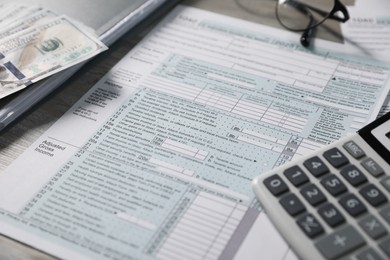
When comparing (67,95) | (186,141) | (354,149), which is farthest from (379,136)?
(67,95)

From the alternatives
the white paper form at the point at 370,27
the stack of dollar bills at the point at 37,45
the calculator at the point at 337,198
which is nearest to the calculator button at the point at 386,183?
the calculator at the point at 337,198

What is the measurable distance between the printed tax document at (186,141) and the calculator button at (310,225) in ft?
0.08

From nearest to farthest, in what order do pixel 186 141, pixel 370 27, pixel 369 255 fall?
pixel 369 255, pixel 186 141, pixel 370 27

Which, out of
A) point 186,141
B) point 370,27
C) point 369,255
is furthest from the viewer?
point 370,27

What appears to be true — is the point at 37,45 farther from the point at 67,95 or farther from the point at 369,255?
the point at 369,255

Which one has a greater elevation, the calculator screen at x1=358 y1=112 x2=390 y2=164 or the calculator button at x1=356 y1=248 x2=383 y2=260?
the calculator screen at x1=358 y1=112 x2=390 y2=164

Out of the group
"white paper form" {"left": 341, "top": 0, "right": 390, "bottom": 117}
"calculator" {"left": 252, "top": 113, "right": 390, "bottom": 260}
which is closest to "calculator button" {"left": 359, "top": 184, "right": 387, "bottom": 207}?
"calculator" {"left": 252, "top": 113, "right": 390, "bottom": 260}

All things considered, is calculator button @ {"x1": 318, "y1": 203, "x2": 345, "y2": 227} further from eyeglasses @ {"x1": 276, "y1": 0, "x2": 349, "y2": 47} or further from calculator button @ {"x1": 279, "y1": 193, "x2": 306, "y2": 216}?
eyeglasses @ {"x1": 276, "y1": 0, "x2": 349, "y2": 47}

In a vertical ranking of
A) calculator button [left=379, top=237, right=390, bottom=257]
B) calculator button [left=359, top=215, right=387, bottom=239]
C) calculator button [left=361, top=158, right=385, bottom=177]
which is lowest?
calculator button [left=379, top=237, right=390, bottom=257]

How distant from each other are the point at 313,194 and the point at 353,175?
0.04 m

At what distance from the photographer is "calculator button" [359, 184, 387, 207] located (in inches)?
14.5

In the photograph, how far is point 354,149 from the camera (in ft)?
1.34

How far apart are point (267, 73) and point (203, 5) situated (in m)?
0.17

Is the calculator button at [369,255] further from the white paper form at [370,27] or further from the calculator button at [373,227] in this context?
the white paper form at [370,27]
